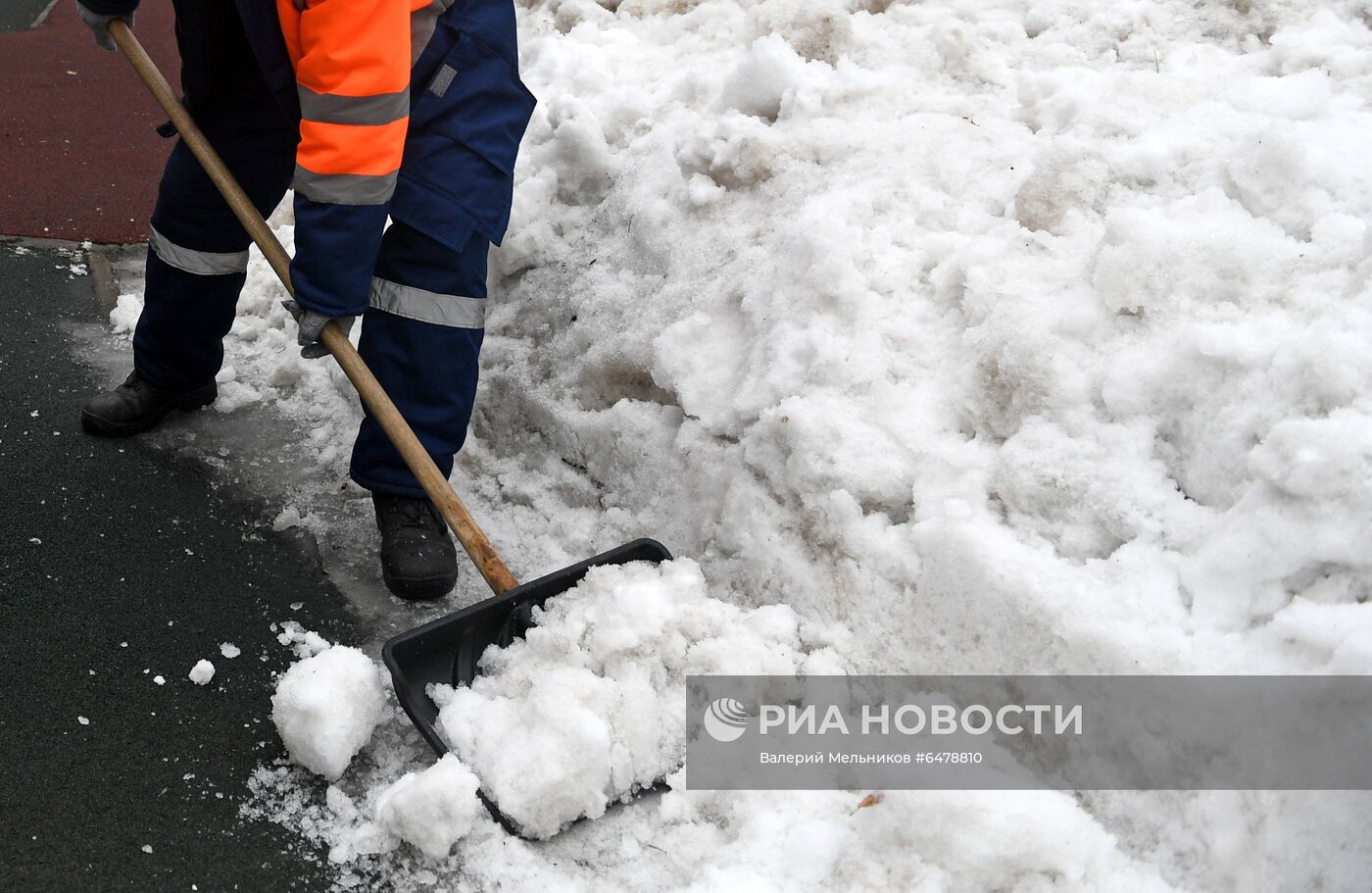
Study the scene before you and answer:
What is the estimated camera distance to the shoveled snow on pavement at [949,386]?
67.1 inches

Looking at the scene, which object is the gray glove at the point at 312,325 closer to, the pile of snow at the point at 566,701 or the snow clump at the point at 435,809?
the pile of snow at the point at 566,701

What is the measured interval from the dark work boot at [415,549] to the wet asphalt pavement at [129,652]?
0.15 metres

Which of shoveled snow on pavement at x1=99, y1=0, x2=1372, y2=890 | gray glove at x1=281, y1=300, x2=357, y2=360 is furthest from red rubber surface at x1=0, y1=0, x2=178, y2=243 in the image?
gray glove at x1=281, y1=300, x2=357, y2=360

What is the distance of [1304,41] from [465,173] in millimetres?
2051

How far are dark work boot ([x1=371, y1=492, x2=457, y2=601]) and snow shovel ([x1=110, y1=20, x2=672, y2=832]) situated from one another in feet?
0.63

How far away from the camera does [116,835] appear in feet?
5.82

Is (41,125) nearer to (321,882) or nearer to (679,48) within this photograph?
→ (679,48)

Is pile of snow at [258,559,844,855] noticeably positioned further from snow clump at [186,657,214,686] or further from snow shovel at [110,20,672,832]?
snow clump at [186,657,214,686]

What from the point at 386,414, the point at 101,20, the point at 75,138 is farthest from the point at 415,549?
the point at 75,138

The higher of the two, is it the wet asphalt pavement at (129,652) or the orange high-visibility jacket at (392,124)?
the orange high-visibility jacket at (392,124)

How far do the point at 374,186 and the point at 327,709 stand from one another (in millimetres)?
1008

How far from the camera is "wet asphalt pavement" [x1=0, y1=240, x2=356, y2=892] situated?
177cm

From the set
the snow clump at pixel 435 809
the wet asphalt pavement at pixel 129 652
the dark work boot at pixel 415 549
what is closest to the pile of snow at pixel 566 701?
the snow clump at pixel 435 809

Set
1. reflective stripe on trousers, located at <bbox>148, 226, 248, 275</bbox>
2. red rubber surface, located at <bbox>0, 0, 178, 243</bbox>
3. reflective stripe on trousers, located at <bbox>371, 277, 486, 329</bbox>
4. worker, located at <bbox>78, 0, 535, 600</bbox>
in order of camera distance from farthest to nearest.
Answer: red rubber surface, located at <bbox>0, 0, 178, 243</bbox>, reflective stripe on trousers, located at <bbox>148, 226, 248, 275</bbox>, reflective stripe on trousers, located at <bbox>371, 277, 486, 329</bbox>, worker, located at <bbox>78, 0, 535, 600</bbox>
